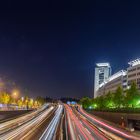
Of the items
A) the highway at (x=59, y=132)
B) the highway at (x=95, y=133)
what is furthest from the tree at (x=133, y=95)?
the highway at (x=95, y=133)

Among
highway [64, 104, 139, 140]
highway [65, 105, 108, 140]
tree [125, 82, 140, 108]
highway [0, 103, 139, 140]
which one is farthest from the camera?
tree [125, 82, 140, 108]

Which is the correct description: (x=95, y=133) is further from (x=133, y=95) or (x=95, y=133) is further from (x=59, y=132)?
(x=133, y=95)

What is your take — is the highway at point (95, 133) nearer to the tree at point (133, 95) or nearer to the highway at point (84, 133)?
the highway at point (84, 133)

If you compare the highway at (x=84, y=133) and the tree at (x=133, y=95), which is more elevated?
the tree at (x=133, y=95)

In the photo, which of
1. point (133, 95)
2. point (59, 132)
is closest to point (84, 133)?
point (59, 132)

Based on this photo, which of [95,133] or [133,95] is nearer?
[95,133]

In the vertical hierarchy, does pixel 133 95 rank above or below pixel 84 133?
above

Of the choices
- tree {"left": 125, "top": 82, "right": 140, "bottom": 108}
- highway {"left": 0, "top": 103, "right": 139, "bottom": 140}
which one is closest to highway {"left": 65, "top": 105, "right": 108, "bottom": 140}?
highway {"left": 0, "top": 103, "right": 139, "bottom": 140}

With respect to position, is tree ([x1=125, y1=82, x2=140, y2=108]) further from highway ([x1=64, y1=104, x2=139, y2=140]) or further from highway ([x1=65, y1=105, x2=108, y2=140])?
highway ([x1=65, y1=105, x2=108, y2=140])

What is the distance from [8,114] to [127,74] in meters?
112

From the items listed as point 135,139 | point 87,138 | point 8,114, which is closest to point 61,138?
point 87,138

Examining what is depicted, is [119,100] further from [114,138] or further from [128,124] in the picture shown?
[114,138]

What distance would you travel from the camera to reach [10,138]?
4791 cm

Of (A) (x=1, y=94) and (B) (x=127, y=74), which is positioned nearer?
(A) (x=1, y=94)
